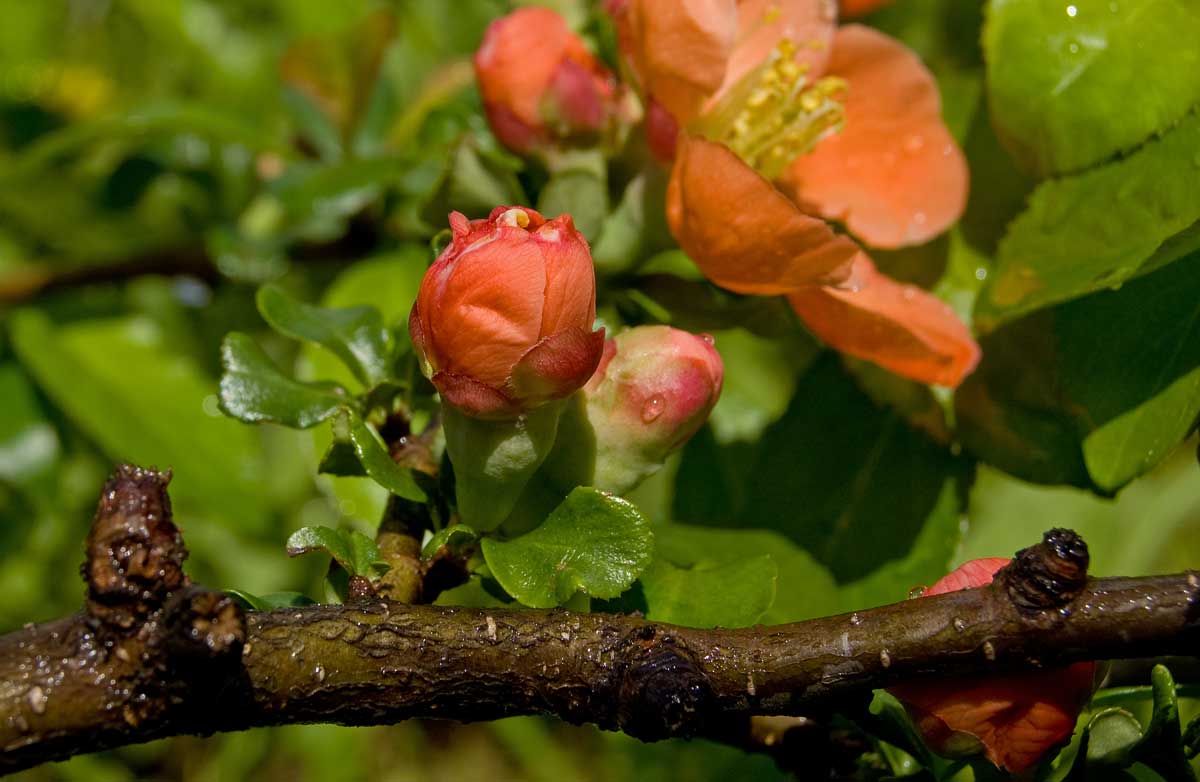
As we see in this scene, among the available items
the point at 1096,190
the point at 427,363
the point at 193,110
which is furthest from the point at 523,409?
the point at 193,110

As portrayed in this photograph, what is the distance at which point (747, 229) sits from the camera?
80 centimetres

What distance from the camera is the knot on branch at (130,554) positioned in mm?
619

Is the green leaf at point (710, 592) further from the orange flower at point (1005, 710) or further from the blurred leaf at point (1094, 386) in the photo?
the blurred leaf at point (1094, 386)

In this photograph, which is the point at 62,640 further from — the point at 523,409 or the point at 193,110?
the point at 193,110

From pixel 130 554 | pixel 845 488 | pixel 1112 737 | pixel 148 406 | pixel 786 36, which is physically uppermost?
pixel 786 36

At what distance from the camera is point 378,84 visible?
1.41 m

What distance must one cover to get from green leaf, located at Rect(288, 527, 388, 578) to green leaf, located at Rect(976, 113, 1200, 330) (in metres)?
0.51

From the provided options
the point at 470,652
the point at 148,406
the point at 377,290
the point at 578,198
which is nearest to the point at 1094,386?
the point at 578,198

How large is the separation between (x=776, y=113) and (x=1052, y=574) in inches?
18.8

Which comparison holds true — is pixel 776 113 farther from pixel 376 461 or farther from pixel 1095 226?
pixel 376 461

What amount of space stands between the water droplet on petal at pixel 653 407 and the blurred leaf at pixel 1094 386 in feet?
1.17

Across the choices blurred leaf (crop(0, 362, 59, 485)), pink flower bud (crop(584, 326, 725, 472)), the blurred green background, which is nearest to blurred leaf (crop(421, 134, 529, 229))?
the blurred green background

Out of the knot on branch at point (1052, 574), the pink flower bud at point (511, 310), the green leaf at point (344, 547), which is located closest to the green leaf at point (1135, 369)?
the knot on branch at point (1052, 574)

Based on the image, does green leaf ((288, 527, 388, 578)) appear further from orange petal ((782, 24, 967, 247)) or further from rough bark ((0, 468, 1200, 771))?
orange petal ((782, 24, 967, 247))
